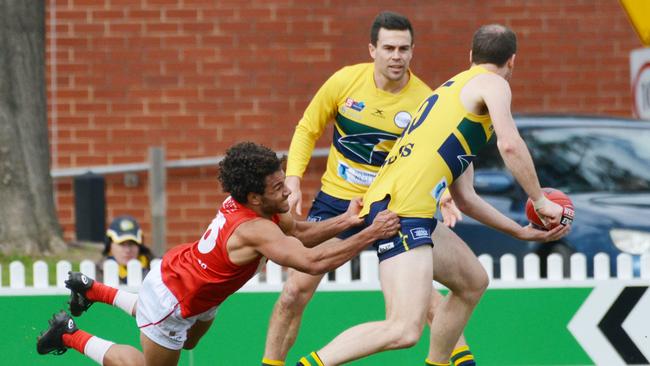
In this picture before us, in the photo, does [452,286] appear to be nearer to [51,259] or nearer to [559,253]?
[559,253]

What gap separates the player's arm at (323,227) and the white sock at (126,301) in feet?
3.91

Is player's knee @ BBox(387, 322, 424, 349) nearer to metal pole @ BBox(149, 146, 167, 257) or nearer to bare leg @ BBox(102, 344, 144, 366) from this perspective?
bare leg @ BBox(102, 344, 144, 366)

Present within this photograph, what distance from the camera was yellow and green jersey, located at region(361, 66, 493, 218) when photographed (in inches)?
299

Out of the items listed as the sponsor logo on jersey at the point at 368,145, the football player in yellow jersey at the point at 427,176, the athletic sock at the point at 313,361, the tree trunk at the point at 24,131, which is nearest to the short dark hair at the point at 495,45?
the football player in yellow jersey at the point at 427,176

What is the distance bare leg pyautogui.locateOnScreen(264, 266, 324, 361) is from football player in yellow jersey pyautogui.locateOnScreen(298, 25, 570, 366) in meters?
1.01

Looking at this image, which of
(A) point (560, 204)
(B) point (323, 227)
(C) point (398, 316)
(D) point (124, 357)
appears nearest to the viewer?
(C) point (398, 316)

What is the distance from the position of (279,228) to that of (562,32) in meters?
8.29

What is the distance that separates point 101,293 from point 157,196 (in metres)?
5.61

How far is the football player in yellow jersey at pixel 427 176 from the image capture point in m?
7.49

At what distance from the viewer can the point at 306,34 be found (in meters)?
15.2

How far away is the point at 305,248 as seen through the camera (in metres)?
7.55

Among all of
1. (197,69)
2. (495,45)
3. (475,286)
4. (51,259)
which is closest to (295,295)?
(475,286)

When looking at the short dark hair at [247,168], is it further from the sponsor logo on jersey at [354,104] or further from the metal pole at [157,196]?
the metal pole at [157,196]

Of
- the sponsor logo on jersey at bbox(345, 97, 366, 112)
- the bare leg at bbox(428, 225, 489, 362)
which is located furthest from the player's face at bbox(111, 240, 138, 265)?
the bare leg at bbox(428, 225, 489, 362)
